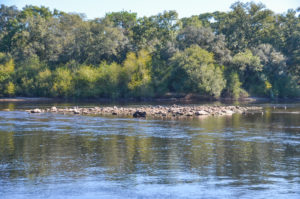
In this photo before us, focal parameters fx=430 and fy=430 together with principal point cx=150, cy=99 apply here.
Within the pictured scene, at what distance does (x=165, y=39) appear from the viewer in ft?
372

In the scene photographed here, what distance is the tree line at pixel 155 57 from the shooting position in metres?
97.8

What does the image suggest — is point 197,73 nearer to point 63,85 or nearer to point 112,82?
point 112,82

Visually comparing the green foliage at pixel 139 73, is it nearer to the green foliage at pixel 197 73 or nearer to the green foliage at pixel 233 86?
the green foliage at pixel 197 73

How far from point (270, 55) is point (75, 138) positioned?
79.4 metres

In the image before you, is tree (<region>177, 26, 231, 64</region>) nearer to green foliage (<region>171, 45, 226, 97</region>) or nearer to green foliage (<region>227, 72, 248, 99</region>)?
green foliage (<region>171, 45, 226, 97</region>)

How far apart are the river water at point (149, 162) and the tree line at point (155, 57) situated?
59.4m

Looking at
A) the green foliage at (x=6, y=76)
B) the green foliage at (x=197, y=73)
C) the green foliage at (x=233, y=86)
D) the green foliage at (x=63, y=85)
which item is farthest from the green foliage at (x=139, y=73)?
the green foliage at (x=6, y=76)

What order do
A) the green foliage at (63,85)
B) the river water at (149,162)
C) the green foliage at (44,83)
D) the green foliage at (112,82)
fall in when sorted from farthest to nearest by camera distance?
the green foliage at (44,83)
the green foliage at (63,85)
the green foliage at (112,82)
the river water at (149,162)

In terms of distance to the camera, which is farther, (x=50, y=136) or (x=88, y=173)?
(x=50, y=136)

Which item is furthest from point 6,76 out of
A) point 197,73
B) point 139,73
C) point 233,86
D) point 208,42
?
point 233,86

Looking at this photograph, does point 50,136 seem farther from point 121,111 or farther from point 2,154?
point 121,111

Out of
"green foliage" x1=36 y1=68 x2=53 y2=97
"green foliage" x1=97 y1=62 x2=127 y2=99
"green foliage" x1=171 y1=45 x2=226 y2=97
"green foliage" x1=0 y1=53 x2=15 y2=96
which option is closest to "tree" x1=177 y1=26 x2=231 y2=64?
"green foliage" x1=171 y1=45 x2=226 y2=97

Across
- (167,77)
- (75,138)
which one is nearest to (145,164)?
(75,138)

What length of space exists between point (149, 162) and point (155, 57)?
3327 inches
